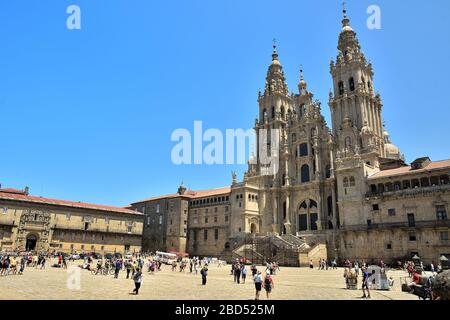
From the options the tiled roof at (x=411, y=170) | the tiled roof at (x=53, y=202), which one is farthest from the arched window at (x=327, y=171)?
the tiled roof at (x=53, y=202)

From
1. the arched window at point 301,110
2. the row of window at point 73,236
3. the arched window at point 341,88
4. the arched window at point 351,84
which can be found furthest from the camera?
the arched window at point 301,110

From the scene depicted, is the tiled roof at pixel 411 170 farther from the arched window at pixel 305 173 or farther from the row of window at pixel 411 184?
Result: the arched window at pixel 305 173

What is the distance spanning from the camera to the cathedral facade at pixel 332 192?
45438 mm

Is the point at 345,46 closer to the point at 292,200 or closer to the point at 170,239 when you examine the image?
the point at 292,200

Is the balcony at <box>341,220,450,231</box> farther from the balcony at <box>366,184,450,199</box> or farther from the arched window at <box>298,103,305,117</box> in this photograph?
the arched window at <box>298,103,305,117</box>

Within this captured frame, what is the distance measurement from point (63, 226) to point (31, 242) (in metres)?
5.65

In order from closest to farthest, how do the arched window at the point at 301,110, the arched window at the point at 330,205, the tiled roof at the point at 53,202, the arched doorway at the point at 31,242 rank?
1. the arched window at the point at 330,205
2. the tiled roof at the point at 53,202
3. the arched doorway at the point at 31,242
4. the arched window at the point at 301,110

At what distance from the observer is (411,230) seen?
44.6 metres

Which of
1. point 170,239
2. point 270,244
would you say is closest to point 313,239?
point 270,244

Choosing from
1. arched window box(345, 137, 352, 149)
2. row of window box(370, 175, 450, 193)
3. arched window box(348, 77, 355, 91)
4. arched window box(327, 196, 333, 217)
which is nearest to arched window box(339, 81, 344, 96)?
arched window box(348, 77, 355, 91)

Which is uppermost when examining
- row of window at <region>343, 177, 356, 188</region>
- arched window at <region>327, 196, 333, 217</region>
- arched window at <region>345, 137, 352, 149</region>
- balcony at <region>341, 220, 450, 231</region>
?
arched window at <region>345, 137, 352, 149</region>

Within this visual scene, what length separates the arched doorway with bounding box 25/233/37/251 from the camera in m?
60.1

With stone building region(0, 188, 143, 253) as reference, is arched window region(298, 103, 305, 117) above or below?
above

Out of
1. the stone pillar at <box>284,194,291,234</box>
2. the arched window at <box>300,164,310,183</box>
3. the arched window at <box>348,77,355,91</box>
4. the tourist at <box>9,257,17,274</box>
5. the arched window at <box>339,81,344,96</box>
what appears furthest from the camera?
the arched window at <box>339,81,344,96</box>
